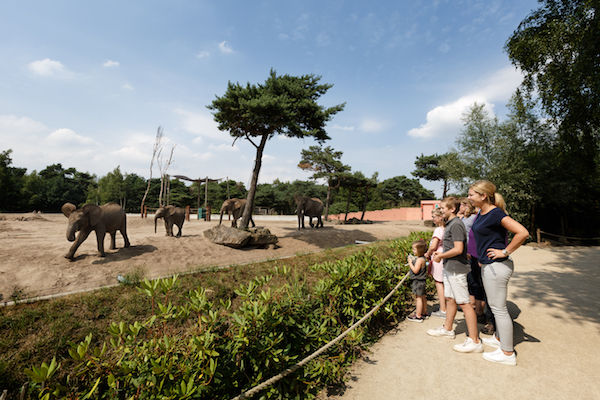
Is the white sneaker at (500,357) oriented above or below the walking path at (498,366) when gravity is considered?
above

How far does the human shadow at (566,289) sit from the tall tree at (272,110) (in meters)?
7.88

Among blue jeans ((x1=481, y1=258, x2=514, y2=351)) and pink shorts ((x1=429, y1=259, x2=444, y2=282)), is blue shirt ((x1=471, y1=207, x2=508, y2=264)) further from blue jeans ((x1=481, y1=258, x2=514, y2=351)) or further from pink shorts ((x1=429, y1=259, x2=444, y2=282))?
pink shorts ((x1=429, y1=259, x2=444, y2=282))

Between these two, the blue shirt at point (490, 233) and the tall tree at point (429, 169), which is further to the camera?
the tall tree at point (429, 169)

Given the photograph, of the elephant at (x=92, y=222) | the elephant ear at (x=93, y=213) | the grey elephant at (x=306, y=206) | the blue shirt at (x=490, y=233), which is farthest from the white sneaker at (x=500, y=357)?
the grey elephant at (x=306, y=206)

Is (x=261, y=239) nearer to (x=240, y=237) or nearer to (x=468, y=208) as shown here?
(x=240, y=237)

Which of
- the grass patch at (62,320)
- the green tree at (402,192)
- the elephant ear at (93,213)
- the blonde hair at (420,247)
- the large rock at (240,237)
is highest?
the green tree at (402,192)

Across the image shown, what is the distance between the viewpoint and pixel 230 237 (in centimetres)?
941

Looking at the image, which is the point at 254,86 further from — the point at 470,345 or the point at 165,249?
the point at 470,345

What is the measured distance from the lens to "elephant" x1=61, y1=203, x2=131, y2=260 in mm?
6242

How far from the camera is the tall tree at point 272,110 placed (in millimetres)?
9477

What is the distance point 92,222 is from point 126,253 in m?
1.28

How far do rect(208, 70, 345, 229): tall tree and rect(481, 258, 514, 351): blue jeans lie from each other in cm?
822

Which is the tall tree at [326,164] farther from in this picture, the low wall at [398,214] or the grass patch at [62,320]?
the grass patch at [62,320]

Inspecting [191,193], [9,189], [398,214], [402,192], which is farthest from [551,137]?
[9,189]
